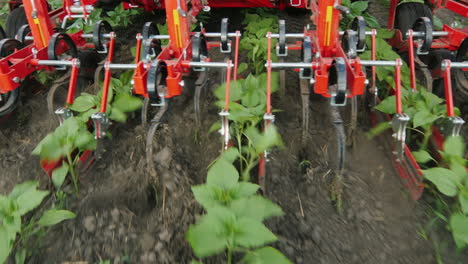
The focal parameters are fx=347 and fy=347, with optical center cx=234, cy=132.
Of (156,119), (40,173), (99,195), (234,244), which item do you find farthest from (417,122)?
(40,173)

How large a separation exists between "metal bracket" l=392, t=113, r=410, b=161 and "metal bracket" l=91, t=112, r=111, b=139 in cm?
237

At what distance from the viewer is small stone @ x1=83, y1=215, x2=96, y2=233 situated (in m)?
2.43

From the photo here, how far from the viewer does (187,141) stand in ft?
10.8

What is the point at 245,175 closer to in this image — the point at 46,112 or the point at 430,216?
the point at 430,216

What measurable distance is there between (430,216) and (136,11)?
19.1 feet

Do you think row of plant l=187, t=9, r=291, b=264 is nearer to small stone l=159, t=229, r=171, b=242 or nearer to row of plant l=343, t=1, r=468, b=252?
small stone l=159, t=229, r=171, b=242

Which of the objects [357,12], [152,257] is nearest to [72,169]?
[152,257]

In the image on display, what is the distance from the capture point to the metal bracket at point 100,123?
2.85 meters

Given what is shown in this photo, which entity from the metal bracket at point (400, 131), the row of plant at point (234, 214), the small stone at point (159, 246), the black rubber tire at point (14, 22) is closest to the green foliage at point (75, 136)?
the small stone at point (159, 246)

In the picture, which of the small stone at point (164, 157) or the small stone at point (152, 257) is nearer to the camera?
the small stone at point (152, 257)

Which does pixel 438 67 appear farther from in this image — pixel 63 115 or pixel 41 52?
pixel 41 52

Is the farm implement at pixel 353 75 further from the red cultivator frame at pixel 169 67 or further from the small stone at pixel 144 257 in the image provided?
the small stone at pixel 144 257

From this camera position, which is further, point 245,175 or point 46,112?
point 46,112

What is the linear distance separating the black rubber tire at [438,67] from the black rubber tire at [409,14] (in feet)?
2.58
